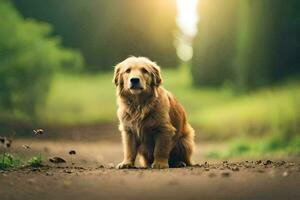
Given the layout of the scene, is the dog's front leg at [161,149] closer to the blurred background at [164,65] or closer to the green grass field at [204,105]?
the blurred background at [164,65]

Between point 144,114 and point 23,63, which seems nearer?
point 144,114

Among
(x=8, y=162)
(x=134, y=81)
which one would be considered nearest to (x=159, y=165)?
(x=134, y=81)

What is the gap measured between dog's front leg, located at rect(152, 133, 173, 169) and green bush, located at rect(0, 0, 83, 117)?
1513 centimetres

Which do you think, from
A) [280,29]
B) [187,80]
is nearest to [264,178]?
[280,29]

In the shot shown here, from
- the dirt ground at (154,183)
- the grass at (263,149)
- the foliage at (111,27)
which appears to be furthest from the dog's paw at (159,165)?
the foliage at (111,27)

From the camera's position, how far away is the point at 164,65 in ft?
112

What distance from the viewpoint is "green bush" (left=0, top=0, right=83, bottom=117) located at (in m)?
24.0

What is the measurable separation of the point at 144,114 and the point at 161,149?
1.71 feet

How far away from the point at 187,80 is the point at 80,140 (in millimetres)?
11056

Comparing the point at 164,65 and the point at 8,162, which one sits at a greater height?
the point at 164,65

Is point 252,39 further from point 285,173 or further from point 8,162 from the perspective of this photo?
point 285,173

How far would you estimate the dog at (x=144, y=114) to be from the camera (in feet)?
29.8

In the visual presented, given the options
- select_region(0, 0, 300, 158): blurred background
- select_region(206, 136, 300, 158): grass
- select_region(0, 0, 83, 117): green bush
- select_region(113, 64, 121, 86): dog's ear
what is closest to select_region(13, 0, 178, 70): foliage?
select_region(0, 0, 300, 158): blurred background

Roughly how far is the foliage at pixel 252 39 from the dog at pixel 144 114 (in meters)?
12.0
